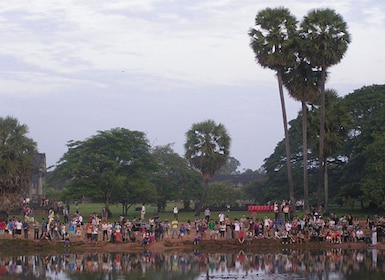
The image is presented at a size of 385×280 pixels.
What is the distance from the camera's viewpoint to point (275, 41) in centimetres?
5531

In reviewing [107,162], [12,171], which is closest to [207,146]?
[107,162]

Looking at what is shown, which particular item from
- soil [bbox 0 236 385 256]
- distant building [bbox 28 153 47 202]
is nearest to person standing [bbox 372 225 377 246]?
soil [bbox 0 236 385 256]

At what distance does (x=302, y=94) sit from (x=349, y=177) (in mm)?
10643

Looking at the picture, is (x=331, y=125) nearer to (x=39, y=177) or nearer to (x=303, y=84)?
(x=303, y=84)

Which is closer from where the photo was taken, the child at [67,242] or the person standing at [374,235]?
the child at [67,242]

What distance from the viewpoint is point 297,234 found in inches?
1818

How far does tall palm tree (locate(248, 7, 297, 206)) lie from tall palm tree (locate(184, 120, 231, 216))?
11.1 metres

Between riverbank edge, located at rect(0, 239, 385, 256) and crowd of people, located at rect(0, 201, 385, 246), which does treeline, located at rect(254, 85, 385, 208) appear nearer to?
crowd of people, located at rect(0, 201, 385, 246)

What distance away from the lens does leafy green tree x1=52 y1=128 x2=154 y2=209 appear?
209 ft

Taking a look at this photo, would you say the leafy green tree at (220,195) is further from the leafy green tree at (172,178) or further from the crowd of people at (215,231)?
the crowd of people at (215,231)

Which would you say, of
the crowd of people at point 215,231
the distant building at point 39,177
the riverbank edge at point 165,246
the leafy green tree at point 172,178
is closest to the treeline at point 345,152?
the leafy green tree at point 172,178

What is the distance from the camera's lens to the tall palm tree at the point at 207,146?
66.2 metres

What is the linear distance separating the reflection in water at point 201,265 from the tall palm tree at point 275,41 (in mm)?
14311

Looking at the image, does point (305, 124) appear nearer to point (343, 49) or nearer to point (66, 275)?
point (343, 49)
